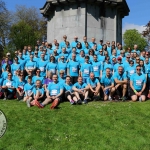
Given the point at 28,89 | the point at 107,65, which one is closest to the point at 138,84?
the point at 107,65

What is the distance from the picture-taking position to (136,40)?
50.1 metres

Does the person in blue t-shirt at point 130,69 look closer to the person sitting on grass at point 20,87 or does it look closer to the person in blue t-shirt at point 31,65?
the person in blue t-shirt at point 31,65

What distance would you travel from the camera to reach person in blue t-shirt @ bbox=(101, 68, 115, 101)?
11.6 metres

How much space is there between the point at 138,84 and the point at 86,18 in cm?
628

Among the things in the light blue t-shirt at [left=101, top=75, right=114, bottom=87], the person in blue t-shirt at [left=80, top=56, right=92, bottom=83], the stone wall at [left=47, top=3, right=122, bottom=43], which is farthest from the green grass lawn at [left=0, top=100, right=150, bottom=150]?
the stone wall at [left=47, top=3, right=122, bottom=43]

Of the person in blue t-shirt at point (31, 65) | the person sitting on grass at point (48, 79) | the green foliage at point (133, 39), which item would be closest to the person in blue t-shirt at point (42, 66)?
the person in blue t-shirt at point (31, 65)

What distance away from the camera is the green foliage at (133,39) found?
4869 centimetres

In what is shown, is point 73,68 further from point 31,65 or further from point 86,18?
point 86,18

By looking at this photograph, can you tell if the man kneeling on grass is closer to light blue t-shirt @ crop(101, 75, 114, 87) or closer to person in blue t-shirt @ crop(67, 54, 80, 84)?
person in blue t-shirt @ crop(67, 54, 80, 84)

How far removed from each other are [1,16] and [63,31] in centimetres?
2775

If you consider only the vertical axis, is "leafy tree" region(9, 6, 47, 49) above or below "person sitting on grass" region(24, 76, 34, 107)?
above

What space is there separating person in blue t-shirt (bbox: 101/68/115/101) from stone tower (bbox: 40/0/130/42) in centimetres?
484

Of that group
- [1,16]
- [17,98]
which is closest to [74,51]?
[17,98]

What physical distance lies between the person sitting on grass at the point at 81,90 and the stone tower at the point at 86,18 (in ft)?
17.2
